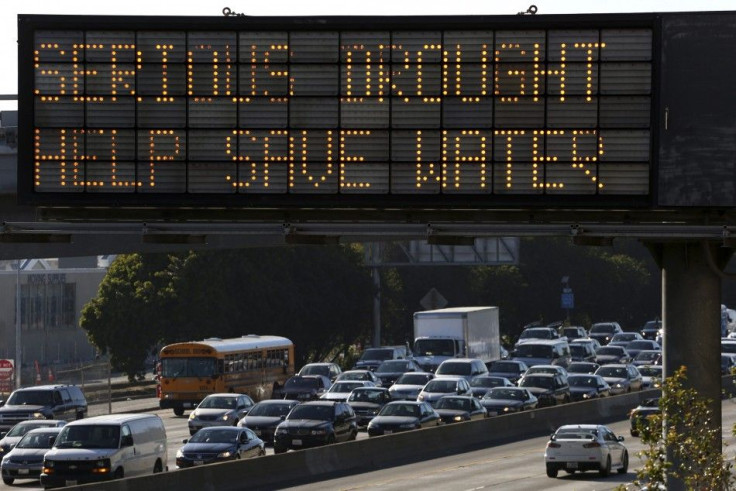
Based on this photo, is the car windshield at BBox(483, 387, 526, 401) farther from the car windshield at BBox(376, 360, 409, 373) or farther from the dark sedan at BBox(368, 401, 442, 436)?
the car windshield at BBox(376, 360, 409, 373)

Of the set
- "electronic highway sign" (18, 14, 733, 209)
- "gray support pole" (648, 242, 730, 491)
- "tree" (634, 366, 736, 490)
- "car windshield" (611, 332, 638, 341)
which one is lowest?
"car windshield" (611, 332, 638, 341)

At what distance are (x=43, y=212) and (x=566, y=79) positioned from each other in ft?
26.4

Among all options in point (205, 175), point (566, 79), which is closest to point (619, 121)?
point (566, 79)

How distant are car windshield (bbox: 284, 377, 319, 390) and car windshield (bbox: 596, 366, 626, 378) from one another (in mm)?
12432

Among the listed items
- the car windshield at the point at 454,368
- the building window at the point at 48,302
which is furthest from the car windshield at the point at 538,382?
the building window at the point at 48,302

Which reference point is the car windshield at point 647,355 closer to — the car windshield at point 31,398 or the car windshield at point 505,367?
the car windshield at point 505,367

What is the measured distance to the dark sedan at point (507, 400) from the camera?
59.2 metres

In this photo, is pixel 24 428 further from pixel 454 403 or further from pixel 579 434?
pixel 579 434

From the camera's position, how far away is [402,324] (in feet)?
379

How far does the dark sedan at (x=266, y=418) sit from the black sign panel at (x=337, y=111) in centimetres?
2909

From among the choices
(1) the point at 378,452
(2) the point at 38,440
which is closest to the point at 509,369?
(1) the point at 378,452

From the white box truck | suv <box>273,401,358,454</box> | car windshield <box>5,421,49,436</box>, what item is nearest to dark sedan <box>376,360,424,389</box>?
the white box truck

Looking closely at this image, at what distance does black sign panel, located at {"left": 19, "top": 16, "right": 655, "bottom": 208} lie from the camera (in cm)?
2281

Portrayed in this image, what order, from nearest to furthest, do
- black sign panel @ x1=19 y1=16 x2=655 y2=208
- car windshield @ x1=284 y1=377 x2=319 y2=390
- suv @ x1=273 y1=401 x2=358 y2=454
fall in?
1. black sign panel @ x1=19 y1=16 x2=655 y2=208
2. suv @ x1=273 y1=401 x2=358 y2=454
3. car windshield @ x1=284 y1=377 x2=319 y2=390
